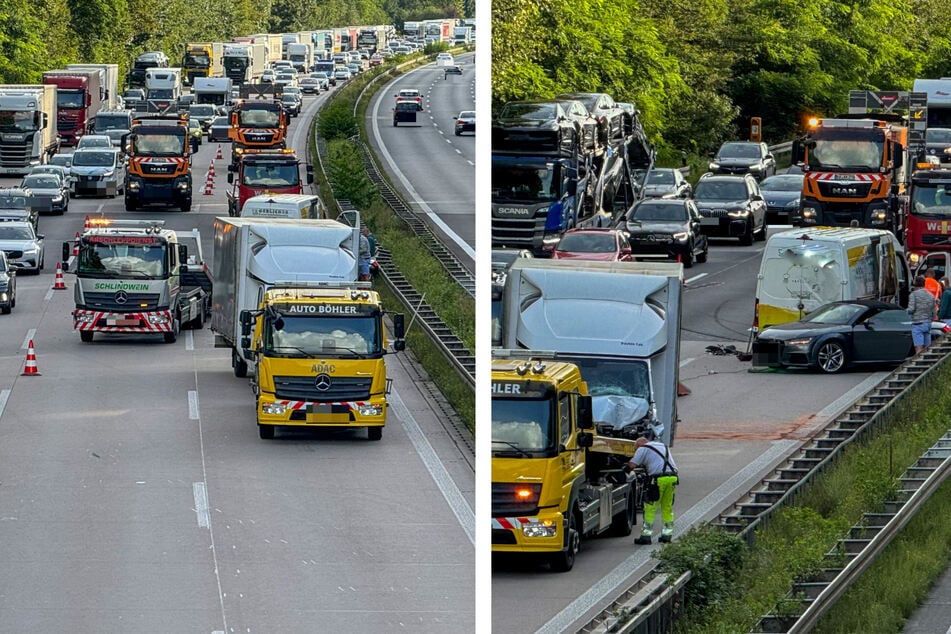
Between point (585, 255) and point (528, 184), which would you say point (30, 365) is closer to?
point (585, 255)

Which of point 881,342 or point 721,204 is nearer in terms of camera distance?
point 881,342

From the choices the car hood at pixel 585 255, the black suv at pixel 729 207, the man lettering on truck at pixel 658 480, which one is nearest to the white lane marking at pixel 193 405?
the car hood at pixel 585 255

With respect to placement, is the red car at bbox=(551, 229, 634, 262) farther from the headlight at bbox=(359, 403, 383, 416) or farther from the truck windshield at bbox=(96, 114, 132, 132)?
the truck windshield at bbox=(96, 114, 132, 132)

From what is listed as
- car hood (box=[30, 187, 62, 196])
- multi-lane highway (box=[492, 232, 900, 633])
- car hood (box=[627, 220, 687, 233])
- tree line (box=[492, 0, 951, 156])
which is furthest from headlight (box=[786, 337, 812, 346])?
car hood (box=[30, 187, 62, 196])

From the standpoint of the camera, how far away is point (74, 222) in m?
65.6

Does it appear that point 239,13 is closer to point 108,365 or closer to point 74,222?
point 74,222

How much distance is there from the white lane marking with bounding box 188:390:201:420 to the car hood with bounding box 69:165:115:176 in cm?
4026

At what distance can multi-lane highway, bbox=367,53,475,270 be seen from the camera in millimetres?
63591

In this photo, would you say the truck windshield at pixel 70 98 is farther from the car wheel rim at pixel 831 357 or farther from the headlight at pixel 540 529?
the headlight at pixel 540 529

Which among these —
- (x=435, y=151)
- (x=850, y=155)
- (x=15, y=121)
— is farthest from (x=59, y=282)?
(x=435, y=151)

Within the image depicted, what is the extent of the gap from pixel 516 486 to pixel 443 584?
3.30 m

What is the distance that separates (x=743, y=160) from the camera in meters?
66.2

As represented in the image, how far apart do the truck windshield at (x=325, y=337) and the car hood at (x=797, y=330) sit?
23.1 feet

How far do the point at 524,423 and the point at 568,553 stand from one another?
1.30m
